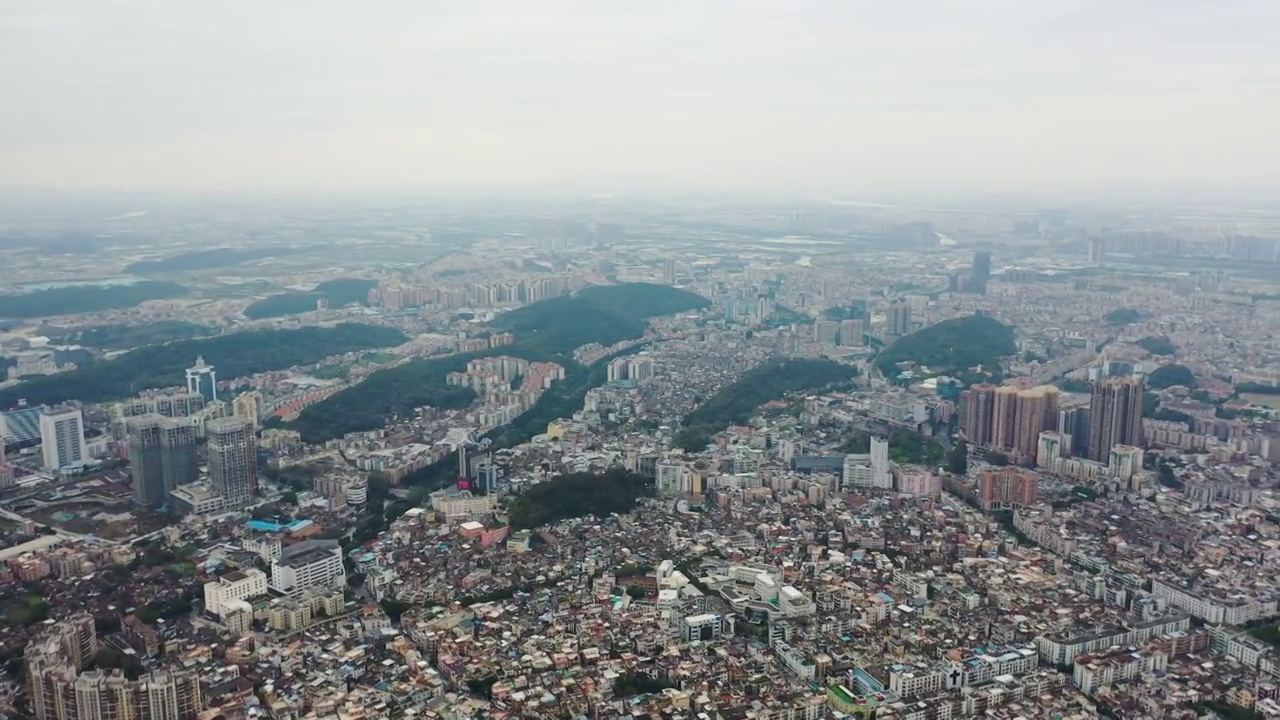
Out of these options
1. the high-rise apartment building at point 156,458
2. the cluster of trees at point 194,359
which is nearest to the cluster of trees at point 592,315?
the cluster of trees at point 194,359

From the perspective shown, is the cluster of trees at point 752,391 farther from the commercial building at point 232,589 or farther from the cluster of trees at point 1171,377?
the commercial building at point 232,589

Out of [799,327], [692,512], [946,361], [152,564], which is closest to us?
[152,564]

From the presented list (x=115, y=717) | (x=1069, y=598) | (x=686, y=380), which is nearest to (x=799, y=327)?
(x=686, y=380)

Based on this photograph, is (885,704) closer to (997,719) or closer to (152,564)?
(997,719)

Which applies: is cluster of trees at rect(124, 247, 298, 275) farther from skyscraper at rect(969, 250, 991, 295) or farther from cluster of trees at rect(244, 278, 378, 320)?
skyscraper at rect(969, 250, 991, 295)

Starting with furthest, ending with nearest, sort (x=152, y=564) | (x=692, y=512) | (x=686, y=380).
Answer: (x=686, y=380), (x=692, y=512), (x=152, y=564)

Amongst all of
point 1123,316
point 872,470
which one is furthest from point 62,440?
point 1123,316
